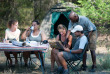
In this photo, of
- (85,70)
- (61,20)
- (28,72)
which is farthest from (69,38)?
(61,20)

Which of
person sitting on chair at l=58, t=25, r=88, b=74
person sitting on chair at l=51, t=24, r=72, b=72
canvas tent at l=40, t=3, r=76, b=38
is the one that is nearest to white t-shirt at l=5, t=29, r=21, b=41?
person sitting on chair at l=51, t=24, r=72, b=72

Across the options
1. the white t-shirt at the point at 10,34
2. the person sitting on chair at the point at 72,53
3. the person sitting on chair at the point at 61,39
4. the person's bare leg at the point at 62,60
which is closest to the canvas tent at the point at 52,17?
the white t-shirt at the point at 10,34

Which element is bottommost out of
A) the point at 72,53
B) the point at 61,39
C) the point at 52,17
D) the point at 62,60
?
the point at 62,60

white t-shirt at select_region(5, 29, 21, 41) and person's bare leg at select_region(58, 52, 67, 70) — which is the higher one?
white t-shirt at select_region(5, 29, 21, 41)

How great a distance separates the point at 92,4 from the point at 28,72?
4.56 m

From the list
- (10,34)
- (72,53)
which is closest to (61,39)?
(72,53)

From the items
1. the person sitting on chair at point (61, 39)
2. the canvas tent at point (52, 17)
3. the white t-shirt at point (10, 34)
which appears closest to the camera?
the person sitting on chair at point (61, 39)

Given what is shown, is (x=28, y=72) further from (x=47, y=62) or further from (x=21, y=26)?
(x=21, y=26)

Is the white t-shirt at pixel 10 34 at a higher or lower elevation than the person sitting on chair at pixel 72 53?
higher

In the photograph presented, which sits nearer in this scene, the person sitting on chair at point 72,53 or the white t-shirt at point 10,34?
the person sitting on chair at point 72,53

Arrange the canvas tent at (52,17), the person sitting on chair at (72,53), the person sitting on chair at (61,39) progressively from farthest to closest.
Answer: the canvas tent at (52,17)
the person sitting on chair at (61,39)
the person sitting on chair at (72,53)

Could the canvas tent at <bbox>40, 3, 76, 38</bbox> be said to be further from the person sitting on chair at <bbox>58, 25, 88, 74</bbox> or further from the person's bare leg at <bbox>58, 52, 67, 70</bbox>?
the person's bare leg at <bbox>58, 52, 67, 70</bbox>

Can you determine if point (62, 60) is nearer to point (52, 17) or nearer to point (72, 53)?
point (72, 53)

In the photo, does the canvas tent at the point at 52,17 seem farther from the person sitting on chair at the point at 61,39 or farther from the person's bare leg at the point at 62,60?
the person's bare leg at the point at 62,60
